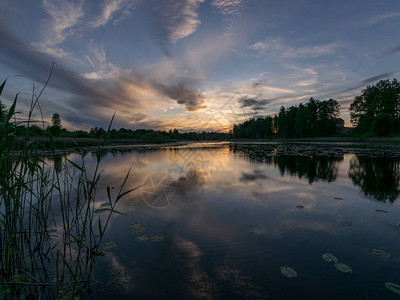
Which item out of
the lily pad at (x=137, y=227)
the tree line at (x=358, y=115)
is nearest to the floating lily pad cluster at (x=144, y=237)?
the lily pad at (x=137, y=227)

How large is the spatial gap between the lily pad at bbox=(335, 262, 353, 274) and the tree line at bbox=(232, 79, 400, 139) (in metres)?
37.3

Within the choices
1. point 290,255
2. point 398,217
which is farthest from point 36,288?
point 398,217

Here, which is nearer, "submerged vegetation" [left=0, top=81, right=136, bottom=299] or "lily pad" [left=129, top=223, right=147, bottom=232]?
"submerged vegetation" [left=0, top=81, right=136, bottom=299]

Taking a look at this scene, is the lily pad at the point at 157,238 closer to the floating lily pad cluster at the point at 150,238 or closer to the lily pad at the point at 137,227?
the floating lily pad cluster at the point at 150,238

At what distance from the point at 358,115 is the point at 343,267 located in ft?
243

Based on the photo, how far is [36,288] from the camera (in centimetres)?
237

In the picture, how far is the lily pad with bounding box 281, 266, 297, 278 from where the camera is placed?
2.48 m

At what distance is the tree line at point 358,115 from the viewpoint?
3981 centimetres

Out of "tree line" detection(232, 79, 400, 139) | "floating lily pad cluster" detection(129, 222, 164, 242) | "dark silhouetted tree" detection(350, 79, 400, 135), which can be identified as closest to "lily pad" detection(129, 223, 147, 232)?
"floating lily pad cluster" detection(129, 222, 164, 242)

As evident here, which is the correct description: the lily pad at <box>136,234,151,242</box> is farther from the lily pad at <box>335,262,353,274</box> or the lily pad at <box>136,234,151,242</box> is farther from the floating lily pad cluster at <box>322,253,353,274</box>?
the lily pad at <box>335,262,353,274</box>

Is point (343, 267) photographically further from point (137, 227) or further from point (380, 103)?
point (380, 103)

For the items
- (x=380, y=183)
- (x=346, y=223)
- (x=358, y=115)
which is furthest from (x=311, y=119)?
(x=346, y=223)

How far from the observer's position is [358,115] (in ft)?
183

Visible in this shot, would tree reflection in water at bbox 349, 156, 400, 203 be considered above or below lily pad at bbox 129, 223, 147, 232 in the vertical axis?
above
